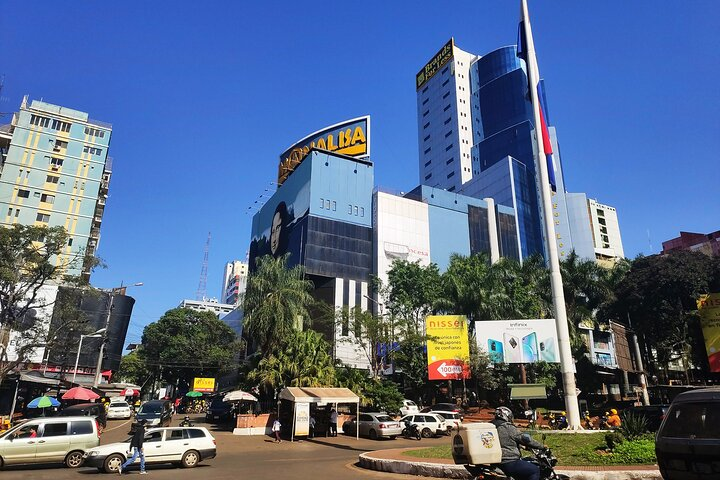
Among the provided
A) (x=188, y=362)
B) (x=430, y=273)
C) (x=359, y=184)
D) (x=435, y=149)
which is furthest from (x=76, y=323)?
(x=435, y=149)

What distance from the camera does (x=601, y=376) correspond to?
46500 mm

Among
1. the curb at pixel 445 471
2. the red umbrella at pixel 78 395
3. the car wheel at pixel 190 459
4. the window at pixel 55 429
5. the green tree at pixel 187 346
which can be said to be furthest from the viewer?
the green tree at pixel 187 346

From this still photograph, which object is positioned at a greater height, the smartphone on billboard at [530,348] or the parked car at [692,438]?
the smartphone on billboard at [530,348]

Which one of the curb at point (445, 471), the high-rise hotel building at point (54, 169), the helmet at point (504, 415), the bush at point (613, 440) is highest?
the high-rise hotel building at point (54, 169)

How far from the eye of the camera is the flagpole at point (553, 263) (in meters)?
20.0

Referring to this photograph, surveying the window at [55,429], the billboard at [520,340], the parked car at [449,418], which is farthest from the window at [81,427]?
the billboard at [520,340]

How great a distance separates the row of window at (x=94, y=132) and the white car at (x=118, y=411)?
50.0m

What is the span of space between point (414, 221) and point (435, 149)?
73.1 m

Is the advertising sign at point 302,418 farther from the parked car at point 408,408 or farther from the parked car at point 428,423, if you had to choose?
the parked car at point 408,408

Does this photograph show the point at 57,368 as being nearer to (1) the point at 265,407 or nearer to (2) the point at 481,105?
(1) the point at 265,407

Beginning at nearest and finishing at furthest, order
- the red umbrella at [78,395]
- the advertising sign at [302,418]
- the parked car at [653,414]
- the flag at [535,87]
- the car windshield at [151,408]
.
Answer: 1. the parked car at [653,414]
2. the flag at [535,87]
3. the advertising sign at [302,418]
4. the car windshield at [151,408]
5. the red umbrella at [78,395]

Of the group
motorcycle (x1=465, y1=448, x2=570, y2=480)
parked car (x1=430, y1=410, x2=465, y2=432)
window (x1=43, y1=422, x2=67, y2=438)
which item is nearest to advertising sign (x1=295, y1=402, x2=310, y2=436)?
parked car (x1=430, y1=410, x2=465, y2=432)

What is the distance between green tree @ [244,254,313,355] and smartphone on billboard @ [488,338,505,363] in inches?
598

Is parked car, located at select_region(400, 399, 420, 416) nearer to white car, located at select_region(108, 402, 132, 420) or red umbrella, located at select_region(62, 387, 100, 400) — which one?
red umbrella, located at select_region(62, 387, 100, 400)
